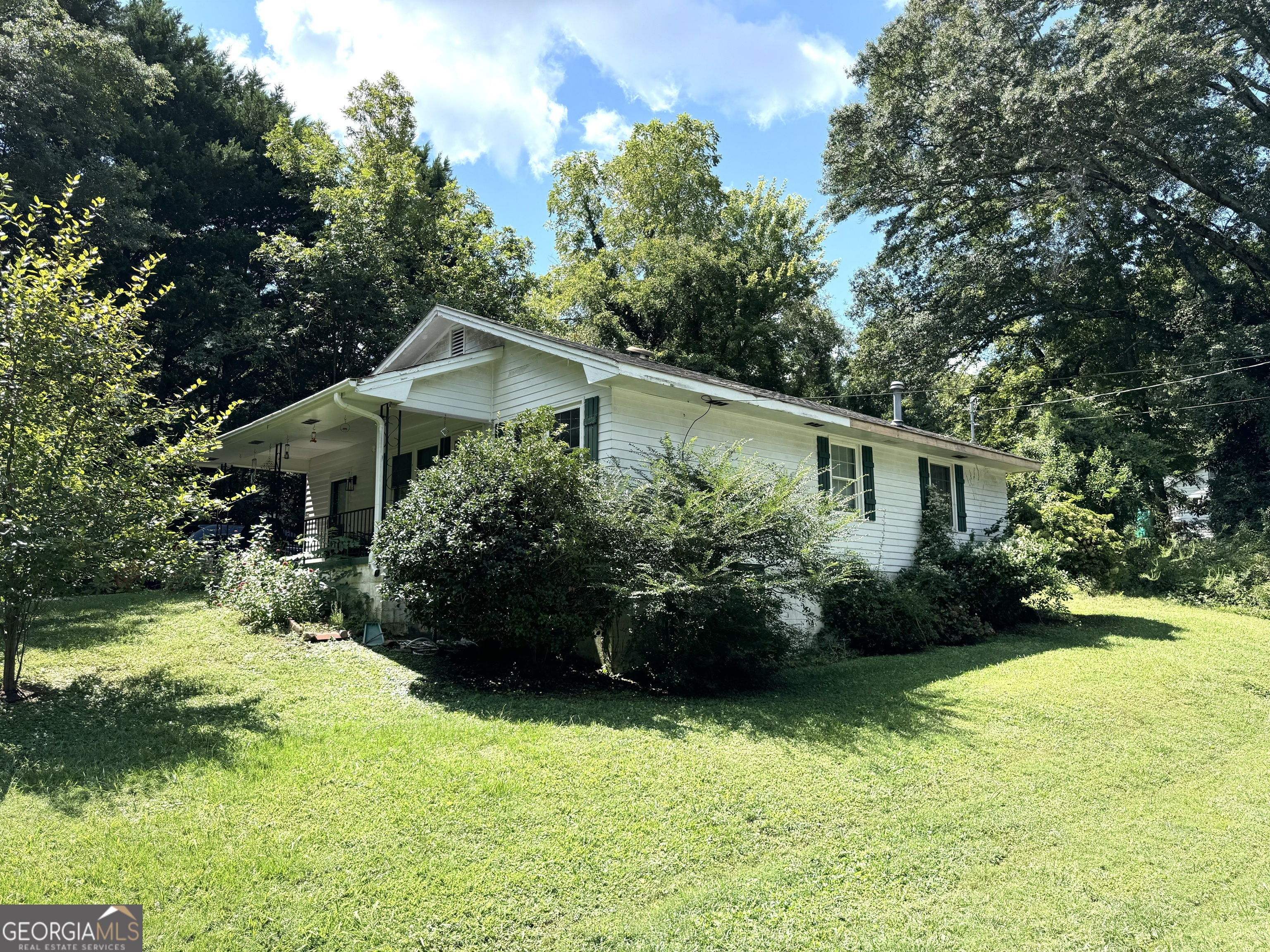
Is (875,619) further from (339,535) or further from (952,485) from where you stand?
(339,535)

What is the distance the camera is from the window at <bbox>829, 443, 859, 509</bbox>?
13258 millimetres

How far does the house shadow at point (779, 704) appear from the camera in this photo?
6953 millimetres

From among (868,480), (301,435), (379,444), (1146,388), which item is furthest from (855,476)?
(1146,388)

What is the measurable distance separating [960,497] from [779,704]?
9642 millimetres

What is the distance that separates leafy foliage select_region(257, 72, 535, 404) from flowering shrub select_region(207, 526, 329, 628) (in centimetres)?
1298

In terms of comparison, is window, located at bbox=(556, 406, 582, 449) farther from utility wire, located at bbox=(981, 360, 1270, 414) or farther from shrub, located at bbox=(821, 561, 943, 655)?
utility wire, located at bbox=(981, 360, 1270, 414)

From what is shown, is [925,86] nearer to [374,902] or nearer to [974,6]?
[974,6]

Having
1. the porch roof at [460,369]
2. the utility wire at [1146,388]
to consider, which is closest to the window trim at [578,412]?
the porch roof at [460,369]

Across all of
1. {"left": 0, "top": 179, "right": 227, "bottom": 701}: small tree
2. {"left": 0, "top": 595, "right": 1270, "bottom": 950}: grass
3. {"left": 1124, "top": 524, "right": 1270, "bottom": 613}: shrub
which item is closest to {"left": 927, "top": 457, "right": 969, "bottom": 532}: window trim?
{"left": 1124, "top": 524, "right": 1270, "bottom": 613}: shrub

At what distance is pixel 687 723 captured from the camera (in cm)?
699

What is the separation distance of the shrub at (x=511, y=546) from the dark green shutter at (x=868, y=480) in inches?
257

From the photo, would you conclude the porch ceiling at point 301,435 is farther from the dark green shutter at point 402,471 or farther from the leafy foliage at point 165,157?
the leafy foliage at point 165,157

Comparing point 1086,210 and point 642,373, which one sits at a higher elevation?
point 1086,210

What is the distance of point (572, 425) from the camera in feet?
36.1
